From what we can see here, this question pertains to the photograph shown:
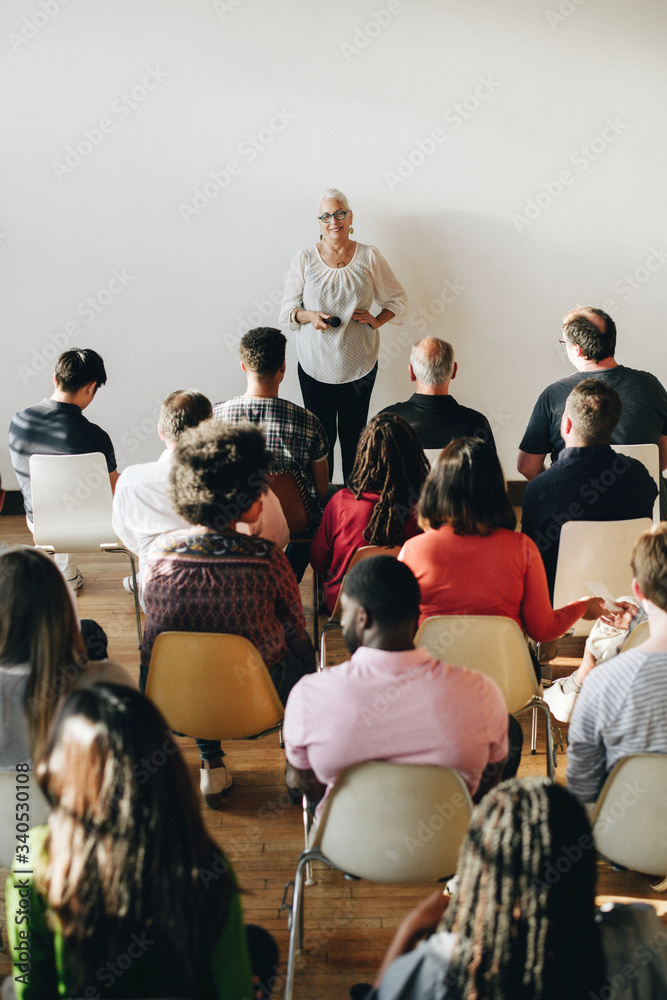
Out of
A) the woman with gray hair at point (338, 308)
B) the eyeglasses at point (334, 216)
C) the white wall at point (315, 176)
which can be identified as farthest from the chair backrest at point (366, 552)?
the white wall at point (315, 176)

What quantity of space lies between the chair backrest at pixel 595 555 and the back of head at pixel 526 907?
165 cm

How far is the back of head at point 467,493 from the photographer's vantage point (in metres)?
2.15

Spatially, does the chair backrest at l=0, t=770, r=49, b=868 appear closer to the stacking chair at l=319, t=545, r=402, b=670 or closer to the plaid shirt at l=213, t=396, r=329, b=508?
the stacking chair at l=319, t=545, r=402, b=670

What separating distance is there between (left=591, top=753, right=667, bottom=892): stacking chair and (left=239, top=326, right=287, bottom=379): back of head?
2054 mm

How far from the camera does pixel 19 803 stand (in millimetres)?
1527

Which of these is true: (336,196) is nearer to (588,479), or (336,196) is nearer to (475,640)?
(588,479)

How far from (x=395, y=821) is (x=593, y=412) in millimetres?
1613

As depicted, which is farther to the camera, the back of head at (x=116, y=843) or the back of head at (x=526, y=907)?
the back of head at (x=116, y=843)

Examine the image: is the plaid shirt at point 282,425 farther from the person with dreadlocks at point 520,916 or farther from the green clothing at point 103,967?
the person with dreadlocks at point 520,916

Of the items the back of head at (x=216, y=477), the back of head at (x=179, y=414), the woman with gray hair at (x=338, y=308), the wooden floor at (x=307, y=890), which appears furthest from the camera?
the woman with gray hair at (x=338, y=308)

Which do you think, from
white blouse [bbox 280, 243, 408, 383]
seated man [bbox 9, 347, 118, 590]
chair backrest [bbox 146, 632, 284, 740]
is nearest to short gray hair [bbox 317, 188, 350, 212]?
white blouse [bbox 280, 243, 408, 383]

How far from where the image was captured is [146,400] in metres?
5.00

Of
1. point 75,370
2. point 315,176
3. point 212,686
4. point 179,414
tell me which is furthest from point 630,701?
point 315,176

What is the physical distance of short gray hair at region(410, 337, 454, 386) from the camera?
3.21 meters
